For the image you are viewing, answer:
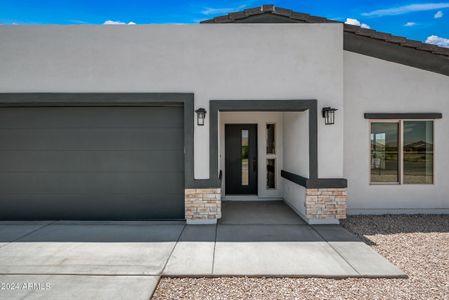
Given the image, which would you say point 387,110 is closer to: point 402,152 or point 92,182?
point 402,152

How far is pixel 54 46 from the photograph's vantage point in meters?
5.91

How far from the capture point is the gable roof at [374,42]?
6184 millimetres

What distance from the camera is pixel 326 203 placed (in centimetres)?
586

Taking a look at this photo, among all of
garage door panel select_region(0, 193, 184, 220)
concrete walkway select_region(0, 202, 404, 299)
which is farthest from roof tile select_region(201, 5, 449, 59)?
concrete walkway select_region(0, 202, 404, 299)

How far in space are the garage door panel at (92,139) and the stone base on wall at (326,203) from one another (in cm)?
331

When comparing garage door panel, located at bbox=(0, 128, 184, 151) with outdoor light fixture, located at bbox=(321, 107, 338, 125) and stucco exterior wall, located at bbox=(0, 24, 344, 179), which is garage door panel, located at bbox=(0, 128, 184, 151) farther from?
outdoor light fixture, located at bbox=(321, 107, 338, 125)

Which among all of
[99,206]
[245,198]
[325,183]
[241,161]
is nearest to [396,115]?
[325,183]

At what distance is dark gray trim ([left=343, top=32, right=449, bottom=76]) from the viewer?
21.1 ft

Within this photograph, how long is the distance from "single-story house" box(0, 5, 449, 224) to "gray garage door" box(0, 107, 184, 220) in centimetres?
2

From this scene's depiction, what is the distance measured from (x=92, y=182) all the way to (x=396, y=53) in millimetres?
8320

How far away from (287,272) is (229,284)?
0.89 metres

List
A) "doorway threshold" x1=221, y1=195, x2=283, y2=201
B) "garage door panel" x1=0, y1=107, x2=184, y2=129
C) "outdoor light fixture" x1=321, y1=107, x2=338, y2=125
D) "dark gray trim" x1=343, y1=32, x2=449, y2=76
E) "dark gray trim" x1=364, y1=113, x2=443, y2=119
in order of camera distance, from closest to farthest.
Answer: "outdoor light fixture" x1=321, y1=107, x2=338, y2=125 < "garage door panel" x1=0, y1=107, x2=184, y2=129 < "dark gray trim" x1=343, y1=32, x2=449, y2=76 < "dark gray trim" x1=364, y1=113, x2=443, y2=119 < "doorway threshold" x1=221, y1=195, x2=283, y2=201

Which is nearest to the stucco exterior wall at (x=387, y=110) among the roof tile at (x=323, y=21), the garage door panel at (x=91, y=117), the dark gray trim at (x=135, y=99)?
the roof tile at (x=323, y=21)

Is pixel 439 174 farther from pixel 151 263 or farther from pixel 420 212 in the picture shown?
pixel 151 263
